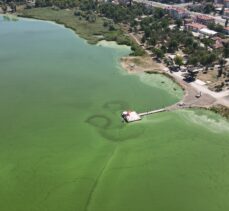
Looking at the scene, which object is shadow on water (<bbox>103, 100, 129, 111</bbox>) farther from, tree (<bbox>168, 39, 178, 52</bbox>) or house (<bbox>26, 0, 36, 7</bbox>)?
Result: house (<bbox>26, 0, 36, 7</bbox>)

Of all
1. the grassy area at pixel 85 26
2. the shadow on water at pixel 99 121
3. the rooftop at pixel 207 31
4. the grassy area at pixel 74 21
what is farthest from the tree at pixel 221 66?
the grassy area at pixel 74 21

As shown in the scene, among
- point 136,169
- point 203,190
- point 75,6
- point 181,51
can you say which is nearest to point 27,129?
point 136,169

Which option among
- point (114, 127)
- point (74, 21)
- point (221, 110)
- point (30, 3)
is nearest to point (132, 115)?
point (114, 127)

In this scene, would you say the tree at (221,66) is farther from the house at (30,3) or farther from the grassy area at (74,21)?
the house at (30,3)

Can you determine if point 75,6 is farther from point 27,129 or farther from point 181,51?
point 27,129

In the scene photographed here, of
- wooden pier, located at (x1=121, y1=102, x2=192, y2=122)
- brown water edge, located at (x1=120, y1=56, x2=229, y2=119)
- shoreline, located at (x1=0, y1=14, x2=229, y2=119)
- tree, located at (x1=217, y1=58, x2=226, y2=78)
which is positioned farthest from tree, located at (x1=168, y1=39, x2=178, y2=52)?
wooden pier, located at (x1=121, y1=102, x2=192, y2=122)

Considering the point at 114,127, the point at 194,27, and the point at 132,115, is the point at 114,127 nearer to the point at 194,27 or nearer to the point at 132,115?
the point at 132,115
